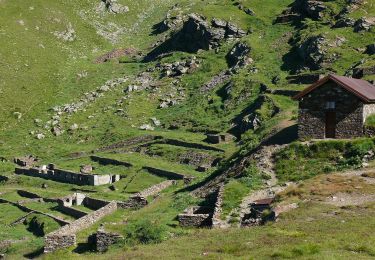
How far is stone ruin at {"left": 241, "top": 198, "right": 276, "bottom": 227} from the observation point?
25.5 metres

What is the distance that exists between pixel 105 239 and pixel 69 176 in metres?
35.4

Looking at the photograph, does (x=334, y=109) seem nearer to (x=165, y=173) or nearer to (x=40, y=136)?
(x=165, y=173)

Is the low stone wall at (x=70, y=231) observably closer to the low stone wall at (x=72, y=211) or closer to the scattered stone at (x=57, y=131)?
the low stone wall at (x=72, y=211)

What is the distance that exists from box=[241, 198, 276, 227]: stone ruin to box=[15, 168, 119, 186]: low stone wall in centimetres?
3035

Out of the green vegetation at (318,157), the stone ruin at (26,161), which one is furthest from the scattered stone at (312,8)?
the green vegetation at (318,157)

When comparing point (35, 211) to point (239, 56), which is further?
point (239, 56)

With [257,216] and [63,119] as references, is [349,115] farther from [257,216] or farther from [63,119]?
[63,119]

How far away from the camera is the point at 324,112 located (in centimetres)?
3622

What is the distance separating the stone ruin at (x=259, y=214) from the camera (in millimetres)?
25469

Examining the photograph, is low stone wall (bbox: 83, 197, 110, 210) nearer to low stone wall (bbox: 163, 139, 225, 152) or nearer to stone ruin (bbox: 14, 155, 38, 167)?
low stone wall (bbox: 163, 139, 225, 152)

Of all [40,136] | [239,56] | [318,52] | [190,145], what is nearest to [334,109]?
[190,145]

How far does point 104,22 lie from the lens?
14100cm

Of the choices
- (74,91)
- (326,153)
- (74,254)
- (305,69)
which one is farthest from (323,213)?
(74,91)

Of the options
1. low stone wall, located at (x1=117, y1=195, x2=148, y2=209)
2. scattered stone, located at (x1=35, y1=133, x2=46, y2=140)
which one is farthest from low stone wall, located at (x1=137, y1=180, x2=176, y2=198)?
scattered stone, located at (x1=35, y1=133, x2=46, y2=140)
